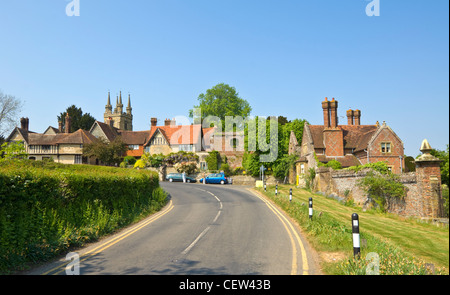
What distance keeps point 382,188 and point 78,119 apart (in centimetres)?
8366

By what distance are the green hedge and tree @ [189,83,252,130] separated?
55.8 metres

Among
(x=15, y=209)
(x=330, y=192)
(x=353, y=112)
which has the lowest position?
(x=330, y=192)

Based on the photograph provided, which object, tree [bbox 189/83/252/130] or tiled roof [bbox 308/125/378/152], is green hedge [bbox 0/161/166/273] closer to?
tiled roof [bbox 308/125/378/152]

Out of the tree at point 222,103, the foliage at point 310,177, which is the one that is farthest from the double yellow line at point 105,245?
the tree at point 222,103

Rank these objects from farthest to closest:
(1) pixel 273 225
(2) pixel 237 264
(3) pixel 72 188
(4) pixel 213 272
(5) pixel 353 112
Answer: (5) pixel 353 112 → (1) pixel 273 225 → (3) pixel 72 188 → (2) pixel 237 264 → (4) pixel 213 272

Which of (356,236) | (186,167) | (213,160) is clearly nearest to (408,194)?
(356,236)

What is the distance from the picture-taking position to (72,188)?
38.1ft

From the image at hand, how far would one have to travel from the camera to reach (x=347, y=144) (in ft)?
Result: 134

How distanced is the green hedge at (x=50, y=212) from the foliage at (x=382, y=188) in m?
18.6

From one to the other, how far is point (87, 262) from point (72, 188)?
449 centimetres

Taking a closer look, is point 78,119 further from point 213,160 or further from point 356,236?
point 356,236

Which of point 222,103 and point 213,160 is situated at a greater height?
point 222,103

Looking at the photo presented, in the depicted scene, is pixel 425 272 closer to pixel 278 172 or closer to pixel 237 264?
pixel 237 264
